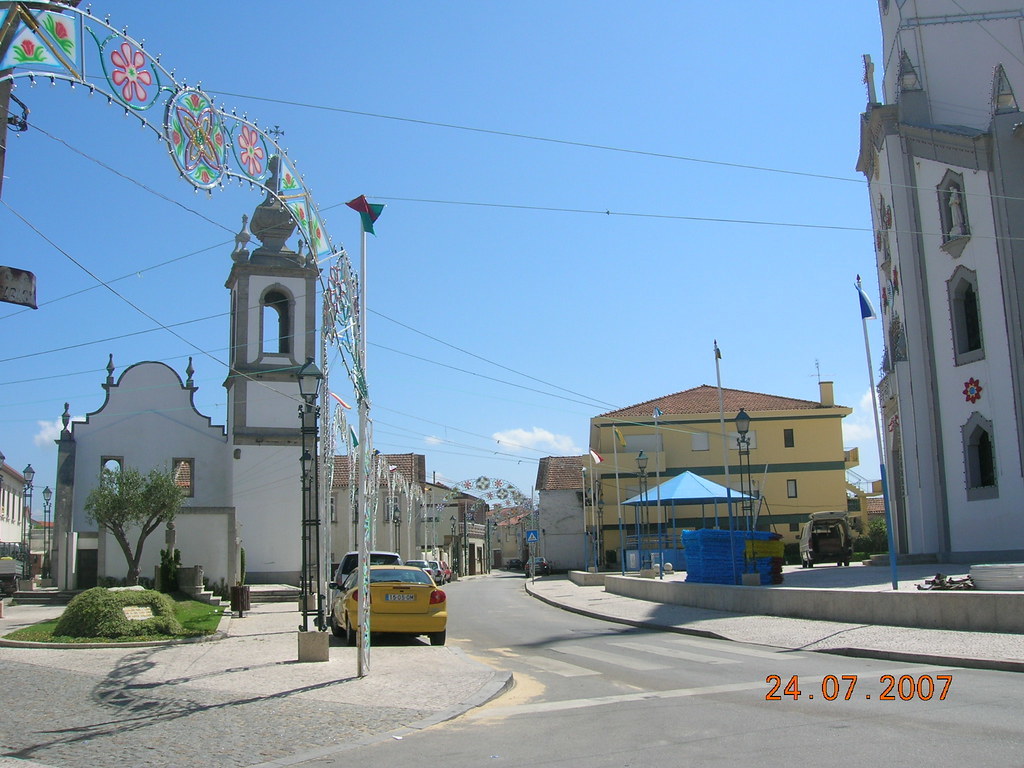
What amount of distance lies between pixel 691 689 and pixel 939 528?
800 inches

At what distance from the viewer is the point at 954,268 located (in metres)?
27.8

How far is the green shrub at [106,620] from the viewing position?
15.3 m

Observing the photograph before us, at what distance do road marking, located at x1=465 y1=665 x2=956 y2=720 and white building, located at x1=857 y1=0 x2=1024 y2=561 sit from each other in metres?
17.0

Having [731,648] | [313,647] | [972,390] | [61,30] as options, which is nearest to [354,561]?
[313,647]

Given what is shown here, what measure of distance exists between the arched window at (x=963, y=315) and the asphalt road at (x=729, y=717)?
17095mm

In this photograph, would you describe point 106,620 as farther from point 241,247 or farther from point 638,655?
point 241,247

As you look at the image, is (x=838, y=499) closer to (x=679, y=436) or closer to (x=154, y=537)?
(x=679, y=436)

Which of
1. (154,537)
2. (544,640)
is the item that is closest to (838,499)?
(154,537)

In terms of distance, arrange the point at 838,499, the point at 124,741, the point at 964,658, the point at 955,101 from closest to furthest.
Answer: the point at 124,741, the point at 964,658, the point at 955,101, the point at 838,499

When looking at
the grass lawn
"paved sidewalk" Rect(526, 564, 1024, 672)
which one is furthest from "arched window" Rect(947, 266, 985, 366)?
the grass lawn

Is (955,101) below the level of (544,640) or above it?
above

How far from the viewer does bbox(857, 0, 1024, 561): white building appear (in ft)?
84.8

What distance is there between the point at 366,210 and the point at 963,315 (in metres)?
22.0

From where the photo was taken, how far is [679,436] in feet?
195
